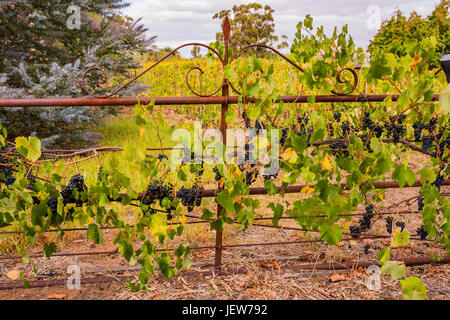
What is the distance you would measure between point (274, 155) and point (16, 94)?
304 cm

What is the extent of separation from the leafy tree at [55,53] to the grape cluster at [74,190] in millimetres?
2343

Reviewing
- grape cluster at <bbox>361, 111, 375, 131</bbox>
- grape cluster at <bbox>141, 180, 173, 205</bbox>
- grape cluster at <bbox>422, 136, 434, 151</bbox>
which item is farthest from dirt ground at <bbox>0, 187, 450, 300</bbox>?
grape cluster at <bbox>141, 180, 173, 205</bbox>

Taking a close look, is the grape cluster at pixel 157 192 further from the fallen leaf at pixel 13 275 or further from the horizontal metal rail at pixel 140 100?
the fallen leaf at pixel 13 275

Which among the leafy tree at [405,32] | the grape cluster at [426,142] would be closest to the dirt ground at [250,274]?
the grape cluster at [426,142]

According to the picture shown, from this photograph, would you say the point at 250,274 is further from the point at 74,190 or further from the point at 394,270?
the point at 74,190

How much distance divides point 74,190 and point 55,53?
361cm

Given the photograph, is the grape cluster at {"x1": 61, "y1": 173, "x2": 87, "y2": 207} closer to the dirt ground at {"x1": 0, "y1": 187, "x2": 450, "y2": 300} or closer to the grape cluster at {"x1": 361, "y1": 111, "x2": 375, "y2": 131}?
the dirt ground at {"x1": 0, "y1": 187, "x2": 450, "y2": 300}

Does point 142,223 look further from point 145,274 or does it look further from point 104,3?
point 104,3

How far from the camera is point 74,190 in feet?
5.60

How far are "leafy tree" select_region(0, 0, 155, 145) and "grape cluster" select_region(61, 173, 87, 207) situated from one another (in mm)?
2343

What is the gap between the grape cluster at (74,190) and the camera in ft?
5.60

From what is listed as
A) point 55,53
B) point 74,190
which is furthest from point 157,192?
point 55,53

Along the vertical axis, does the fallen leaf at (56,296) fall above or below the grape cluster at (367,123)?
below
